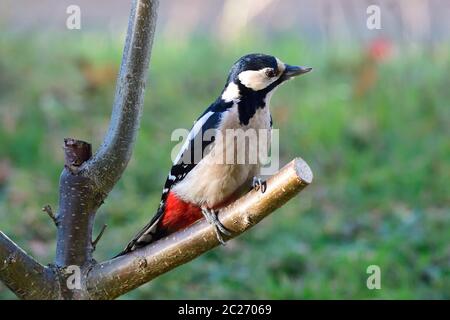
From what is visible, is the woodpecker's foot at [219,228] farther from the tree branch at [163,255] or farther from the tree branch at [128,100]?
the tree branch at [128,100]

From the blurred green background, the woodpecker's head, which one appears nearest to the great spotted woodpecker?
the woodpecker's head

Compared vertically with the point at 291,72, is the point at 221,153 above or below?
below

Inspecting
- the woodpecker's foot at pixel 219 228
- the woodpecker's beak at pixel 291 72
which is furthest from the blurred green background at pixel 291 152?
the woodpecker's foot at pixel 219 228

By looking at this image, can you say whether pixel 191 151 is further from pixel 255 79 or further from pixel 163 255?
pixel 163 255

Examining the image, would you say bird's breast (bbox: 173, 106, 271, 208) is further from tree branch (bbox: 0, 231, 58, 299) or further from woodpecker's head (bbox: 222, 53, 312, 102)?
tree branch (bbox: 0, 231, 58, 299)

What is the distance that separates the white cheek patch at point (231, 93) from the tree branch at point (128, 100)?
768 mm

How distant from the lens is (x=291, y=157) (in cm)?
585

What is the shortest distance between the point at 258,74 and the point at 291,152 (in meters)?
2.75

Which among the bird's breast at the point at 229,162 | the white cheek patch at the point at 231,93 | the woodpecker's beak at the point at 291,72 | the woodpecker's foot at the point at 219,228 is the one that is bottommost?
the woodpecker's foot at the point at 219,228

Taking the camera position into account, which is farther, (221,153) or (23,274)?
(221,153)

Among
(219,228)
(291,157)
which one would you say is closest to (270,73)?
(219,228)

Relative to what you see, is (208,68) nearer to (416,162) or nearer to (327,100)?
(327,100)

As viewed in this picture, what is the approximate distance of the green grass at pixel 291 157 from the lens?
4.49 m
